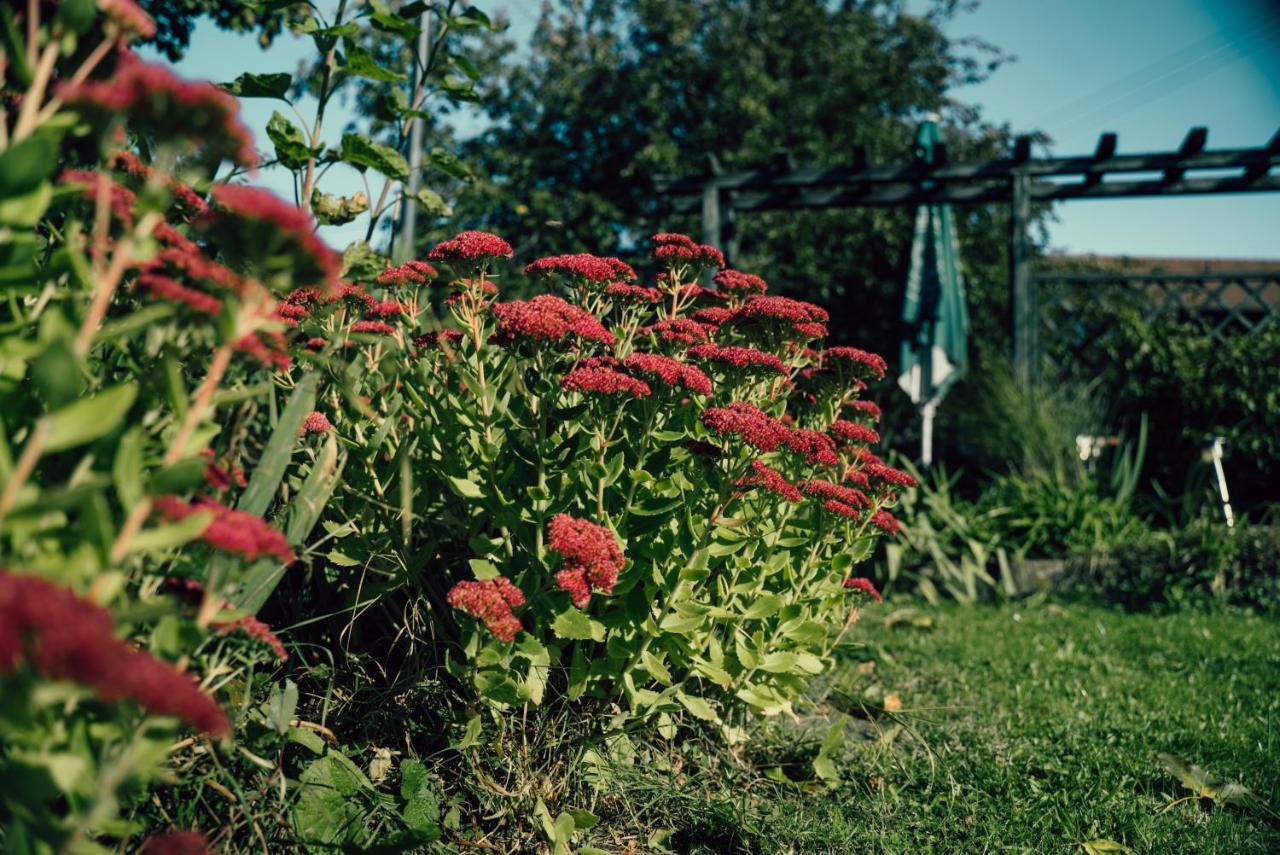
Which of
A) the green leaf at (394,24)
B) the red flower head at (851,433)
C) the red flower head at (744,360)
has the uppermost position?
the green leaf at (394,24)

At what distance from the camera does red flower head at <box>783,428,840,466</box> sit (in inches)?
79.6

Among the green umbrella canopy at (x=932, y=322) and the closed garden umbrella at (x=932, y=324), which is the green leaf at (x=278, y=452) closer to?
the closed garden umbrella at (x=932, y=324)

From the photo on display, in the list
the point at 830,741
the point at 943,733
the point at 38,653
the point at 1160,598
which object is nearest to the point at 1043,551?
the point at 1160,598

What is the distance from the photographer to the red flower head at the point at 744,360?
1.97 m

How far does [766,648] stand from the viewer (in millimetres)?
2230

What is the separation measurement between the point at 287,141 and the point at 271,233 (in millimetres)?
1289

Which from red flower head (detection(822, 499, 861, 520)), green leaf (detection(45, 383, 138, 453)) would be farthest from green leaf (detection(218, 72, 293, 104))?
red flower head (detection(822, 499, 861, 520))

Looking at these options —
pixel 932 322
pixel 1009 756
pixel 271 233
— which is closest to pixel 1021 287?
pixel 932 322

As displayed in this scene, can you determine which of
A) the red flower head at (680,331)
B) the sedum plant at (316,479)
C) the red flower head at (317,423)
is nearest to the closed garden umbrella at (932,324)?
the sedum plant at (316,479)

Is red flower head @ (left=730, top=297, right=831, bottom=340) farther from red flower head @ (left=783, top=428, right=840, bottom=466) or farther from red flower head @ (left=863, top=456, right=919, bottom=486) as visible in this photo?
red flower head @ (left=863, top=456, right=919, bottom=486)

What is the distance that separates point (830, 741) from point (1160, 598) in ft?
12.4

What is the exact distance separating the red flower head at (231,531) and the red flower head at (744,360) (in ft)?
3.68

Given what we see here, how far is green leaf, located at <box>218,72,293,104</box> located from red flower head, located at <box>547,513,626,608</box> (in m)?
1.27

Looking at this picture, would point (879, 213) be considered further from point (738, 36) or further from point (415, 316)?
point (415, 316)
